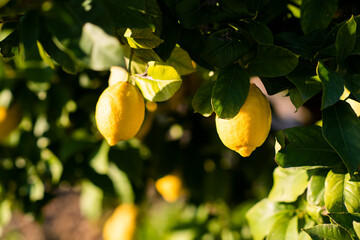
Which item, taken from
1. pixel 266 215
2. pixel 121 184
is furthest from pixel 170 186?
pixel 266 215

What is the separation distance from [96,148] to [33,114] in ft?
0.81

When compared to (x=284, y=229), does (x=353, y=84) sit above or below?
above

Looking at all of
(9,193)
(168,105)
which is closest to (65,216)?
(9,193)

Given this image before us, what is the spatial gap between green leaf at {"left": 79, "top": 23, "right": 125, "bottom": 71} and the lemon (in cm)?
24

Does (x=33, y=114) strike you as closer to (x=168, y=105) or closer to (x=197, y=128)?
→ (x=168, y=105)

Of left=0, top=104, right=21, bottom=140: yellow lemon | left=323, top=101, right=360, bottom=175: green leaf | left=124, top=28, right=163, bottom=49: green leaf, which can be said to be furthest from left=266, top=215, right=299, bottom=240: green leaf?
left=0, top=104, right=21, bottom=140: yellow lemon

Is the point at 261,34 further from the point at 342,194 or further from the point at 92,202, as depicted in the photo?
the point at 92,202

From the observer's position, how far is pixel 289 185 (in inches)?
28.4

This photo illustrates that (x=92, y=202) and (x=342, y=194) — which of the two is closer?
(x=342, y=194)

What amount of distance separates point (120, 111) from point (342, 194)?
0.38 meters

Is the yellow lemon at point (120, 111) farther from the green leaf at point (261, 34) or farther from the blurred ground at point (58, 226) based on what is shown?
the blurred ground at point (58, 226)

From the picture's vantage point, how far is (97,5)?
420 millimetres

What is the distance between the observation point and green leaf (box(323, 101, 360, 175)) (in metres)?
0.52

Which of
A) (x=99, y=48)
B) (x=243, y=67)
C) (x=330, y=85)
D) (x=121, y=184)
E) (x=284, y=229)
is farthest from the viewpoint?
(x=121, y=184)
